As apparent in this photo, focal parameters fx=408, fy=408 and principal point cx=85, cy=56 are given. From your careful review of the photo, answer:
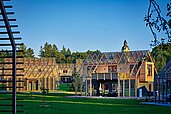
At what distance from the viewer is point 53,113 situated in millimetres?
21109

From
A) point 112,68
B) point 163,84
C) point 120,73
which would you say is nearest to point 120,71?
point 120,73

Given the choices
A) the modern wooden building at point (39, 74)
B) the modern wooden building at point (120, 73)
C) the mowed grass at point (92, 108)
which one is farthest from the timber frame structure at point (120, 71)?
the modern wooden building at point (39, 74)

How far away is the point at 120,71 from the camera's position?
48000 mm

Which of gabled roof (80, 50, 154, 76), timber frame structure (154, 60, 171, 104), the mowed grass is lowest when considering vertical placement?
the mowed grass

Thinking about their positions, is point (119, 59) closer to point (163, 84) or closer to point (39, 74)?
point (163, 84)

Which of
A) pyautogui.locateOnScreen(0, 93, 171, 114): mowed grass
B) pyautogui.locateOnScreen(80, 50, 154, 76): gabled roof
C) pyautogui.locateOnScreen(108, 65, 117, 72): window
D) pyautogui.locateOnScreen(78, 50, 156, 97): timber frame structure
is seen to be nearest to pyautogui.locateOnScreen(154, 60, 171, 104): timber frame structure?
pyautogui.locateOnScreen(0, 93, 171, 114): mowed grass

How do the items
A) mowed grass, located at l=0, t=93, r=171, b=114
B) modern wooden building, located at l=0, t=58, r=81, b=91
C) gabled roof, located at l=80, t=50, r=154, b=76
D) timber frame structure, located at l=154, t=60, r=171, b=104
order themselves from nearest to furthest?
1. mowed grass, located at l=0, t=93, r=171, b=114
2. timber frame structure, located at l=154, t=60, r=171, b=104
3. gabled roof, located at l=80, t=50, r=154, b=76
4. modern wooden building, located at l=0, t=58, r=81, b=91

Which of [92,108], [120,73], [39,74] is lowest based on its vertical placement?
[92,108]

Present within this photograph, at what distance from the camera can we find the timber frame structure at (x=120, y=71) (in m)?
47.2

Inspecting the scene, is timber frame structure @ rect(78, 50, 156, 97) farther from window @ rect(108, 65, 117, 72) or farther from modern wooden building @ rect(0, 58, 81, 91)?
modern wooden building @ rect(0, 58, 81, 91)

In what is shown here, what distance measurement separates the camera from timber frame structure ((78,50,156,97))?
4722 cm

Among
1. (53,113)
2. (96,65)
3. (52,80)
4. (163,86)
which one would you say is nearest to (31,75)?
(52,80)

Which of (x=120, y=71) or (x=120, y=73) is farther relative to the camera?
(x=120, y=71)

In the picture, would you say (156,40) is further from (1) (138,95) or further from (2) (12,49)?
(1) (138,95)
